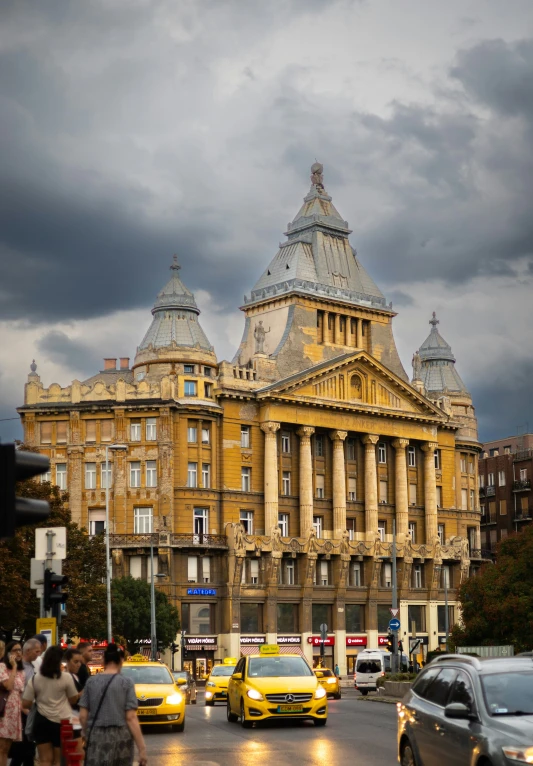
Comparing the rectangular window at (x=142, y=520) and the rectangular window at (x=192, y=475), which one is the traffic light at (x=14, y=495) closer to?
the rectangular window at (x=142, y=520)

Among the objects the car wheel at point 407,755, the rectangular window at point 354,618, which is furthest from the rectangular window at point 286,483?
the car wheel at point 407,755

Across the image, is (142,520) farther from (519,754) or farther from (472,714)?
(519,754)

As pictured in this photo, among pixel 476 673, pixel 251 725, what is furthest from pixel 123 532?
pixel 476 673

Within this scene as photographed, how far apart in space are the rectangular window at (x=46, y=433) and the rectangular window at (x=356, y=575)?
74.7ft

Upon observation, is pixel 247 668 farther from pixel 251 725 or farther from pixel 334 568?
pixel 334 568

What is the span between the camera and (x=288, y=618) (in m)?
86.7

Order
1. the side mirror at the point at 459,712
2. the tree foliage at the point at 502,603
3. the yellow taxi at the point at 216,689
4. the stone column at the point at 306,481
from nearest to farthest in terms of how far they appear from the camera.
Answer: the side mirror at the point at 459,712, the yellow taxi at the point at 216,689, the tree foliage at the point at 502,603, the stone column at the point at 306,481

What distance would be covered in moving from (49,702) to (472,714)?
516 cm

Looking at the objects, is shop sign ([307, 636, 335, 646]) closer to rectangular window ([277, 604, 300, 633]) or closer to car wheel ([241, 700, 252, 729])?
rectangular window ([277, 604, 300, 633])

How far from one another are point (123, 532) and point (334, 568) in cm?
1536

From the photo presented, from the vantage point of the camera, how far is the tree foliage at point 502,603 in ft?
197

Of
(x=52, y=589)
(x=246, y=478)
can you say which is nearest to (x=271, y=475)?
(x=246, y=478)

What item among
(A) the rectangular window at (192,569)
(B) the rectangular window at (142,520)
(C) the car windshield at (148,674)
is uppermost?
(B) the rectangular window at (142,520)

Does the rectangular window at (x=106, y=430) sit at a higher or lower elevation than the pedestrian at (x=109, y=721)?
higher
